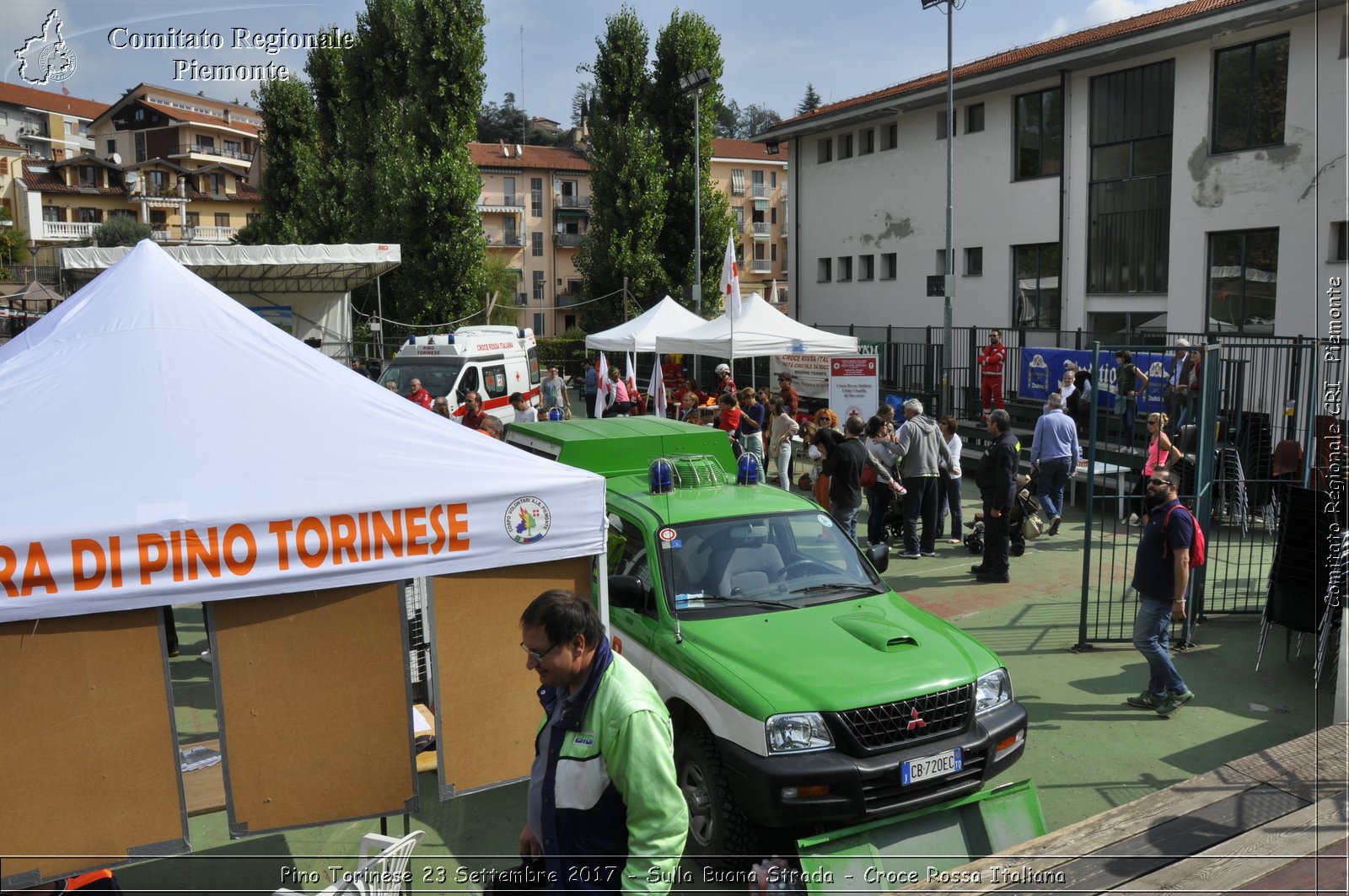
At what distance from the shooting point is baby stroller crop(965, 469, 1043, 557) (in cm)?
1221

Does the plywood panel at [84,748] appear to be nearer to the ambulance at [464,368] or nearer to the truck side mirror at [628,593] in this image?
the truck side mirror at [628,593]

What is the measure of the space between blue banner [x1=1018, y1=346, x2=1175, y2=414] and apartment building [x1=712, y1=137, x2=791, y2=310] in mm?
51087

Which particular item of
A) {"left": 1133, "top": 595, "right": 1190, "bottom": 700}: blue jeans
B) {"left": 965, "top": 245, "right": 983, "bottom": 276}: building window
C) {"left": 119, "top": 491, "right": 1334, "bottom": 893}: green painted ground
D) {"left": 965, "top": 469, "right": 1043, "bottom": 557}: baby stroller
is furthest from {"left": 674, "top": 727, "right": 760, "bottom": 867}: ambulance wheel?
{"left": 965, "top": 245, "right": 983, "bottom": 276}: building window

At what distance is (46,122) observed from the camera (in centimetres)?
7712

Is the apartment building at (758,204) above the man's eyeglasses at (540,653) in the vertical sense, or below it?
above

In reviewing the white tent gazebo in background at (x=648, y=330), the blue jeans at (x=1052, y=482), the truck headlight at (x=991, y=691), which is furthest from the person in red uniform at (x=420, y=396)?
the truck headlight at (x=991, y=691)

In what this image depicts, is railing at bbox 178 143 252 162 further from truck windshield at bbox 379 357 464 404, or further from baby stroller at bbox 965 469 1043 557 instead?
baby stroller at bbox 965 469 1043 557

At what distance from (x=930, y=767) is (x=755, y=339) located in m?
13.1

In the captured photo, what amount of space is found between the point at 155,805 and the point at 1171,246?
23.8 m

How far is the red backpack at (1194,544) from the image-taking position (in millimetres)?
7027

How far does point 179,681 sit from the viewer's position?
800cm

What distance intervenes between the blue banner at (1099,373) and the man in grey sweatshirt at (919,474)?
4129mm

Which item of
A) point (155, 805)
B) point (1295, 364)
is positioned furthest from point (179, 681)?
point (1295, 364)

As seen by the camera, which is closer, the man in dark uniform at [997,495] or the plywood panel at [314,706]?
the plywood panel at [314,706]
